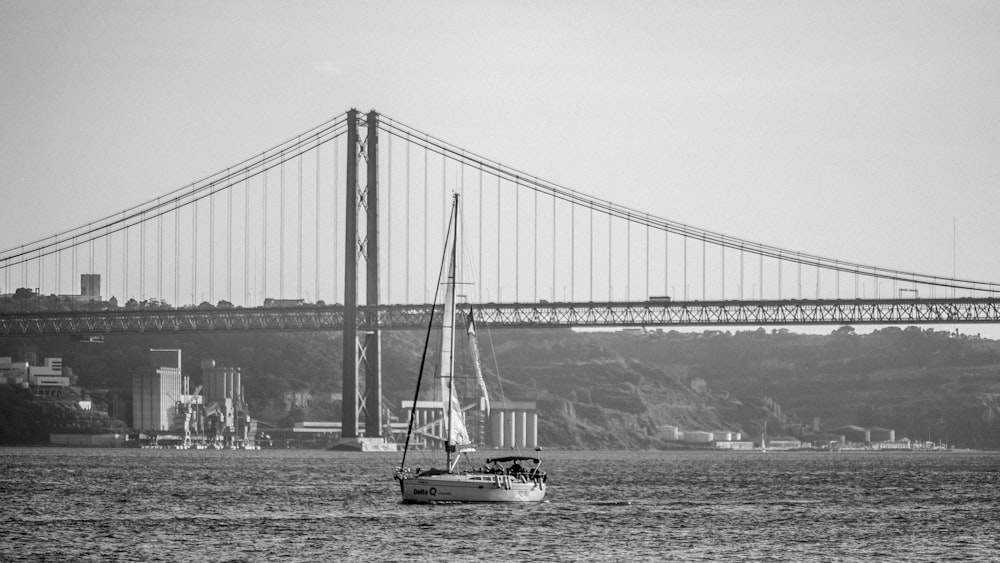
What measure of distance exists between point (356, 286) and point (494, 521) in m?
81.3

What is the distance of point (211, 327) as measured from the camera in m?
156

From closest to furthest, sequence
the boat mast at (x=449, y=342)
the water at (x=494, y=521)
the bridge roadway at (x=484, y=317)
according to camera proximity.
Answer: the water at (x=494, y=521) < the boat mast at (x=449, y=342) < the bridge roadway at (x=484, y=317)

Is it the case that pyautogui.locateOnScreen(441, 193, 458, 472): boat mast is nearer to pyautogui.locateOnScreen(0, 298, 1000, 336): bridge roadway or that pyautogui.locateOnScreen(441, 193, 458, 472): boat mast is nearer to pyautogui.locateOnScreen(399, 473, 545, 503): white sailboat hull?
A: pyautogui.locateOnScreen(399, 473, 545, 503): white sailboat hull

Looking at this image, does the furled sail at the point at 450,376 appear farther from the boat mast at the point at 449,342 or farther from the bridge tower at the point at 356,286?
the bridge tower at the point at 356,286

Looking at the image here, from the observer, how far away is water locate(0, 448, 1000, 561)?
53.5 meters

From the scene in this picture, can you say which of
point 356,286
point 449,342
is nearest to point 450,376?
point 449,342

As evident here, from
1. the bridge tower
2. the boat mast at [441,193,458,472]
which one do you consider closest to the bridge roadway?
the bridge tower

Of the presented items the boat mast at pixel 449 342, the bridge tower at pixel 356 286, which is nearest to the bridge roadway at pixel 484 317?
the bridge tower at pixel 356 286

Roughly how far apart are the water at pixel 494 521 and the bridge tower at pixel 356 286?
42753 millimetres

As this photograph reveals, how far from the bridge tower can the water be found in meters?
42.8

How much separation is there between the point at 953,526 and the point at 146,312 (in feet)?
330

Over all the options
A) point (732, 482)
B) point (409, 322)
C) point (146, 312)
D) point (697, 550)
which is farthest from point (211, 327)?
→ point (697, 550)

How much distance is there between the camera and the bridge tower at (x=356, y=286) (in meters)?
142

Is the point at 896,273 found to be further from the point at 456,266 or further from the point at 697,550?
the point at 697,550
